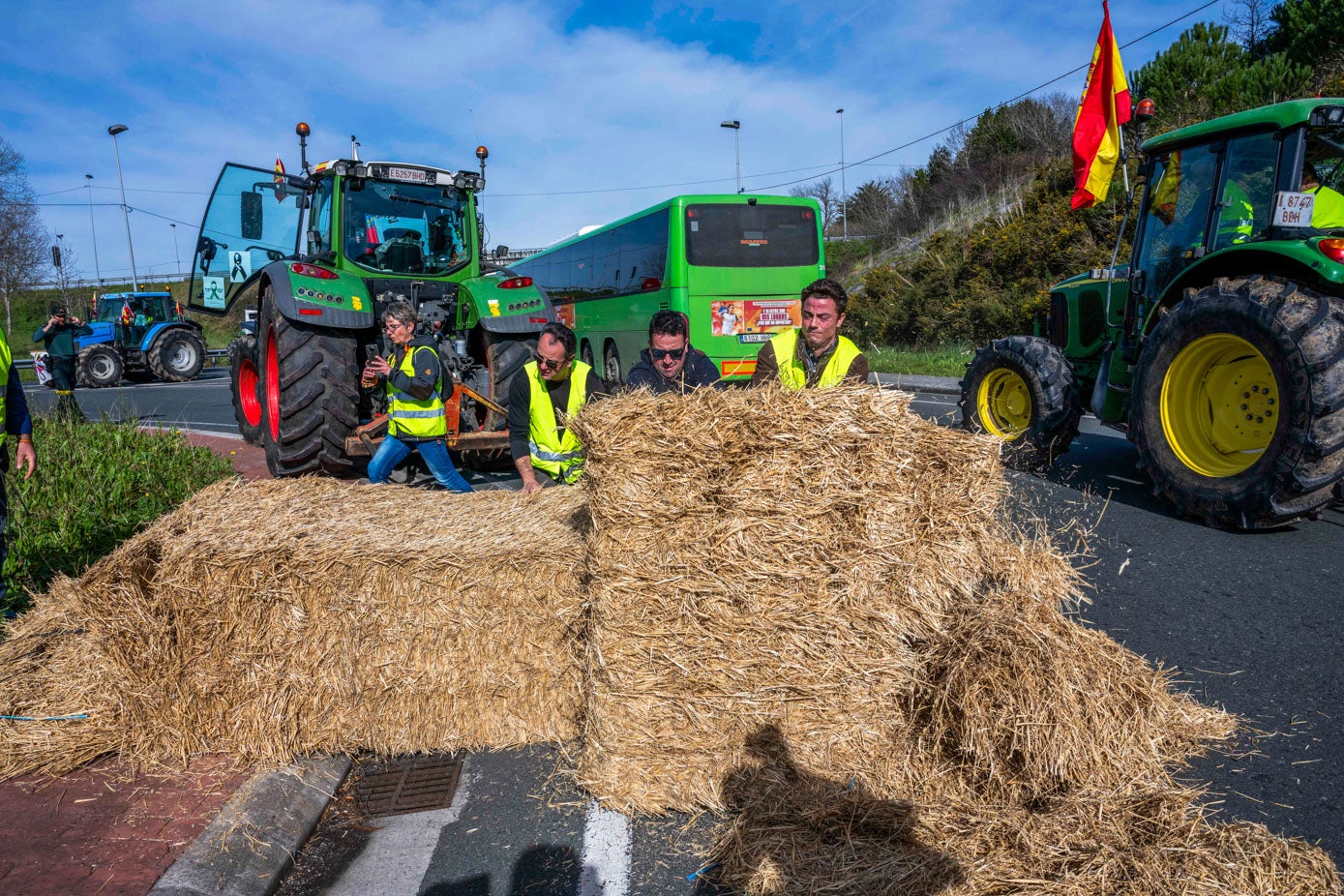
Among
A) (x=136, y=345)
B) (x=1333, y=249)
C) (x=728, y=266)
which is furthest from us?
(x=136, y=345)

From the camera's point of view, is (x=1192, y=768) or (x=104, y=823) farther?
(x=1192, y=768)

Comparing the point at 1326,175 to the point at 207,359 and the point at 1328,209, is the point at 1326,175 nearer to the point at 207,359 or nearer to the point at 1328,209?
the point at 1328,209

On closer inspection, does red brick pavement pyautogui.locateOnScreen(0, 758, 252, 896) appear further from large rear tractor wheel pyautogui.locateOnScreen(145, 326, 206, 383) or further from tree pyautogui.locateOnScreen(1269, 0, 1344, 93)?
large rear tractor wheel pyautogui.locateOnScreen(145, 326, 206, 383)

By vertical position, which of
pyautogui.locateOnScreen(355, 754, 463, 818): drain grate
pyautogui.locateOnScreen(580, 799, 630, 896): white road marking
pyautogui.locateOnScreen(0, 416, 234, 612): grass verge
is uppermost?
pyautogui.locateOnScreen(0, 416, 234, 612): grass verge

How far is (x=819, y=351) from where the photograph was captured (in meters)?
4.27

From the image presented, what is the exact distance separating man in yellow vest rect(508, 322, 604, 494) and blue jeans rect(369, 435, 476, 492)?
0.80 m

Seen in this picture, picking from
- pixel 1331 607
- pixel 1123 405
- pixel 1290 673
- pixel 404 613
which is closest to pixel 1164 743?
pixel 1290 673

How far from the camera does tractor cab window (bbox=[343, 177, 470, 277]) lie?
8.18 m

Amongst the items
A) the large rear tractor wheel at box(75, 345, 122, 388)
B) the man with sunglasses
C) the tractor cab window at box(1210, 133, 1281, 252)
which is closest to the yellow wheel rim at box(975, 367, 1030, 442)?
the tractor cab window at box(1210, 133, 1281, 252)

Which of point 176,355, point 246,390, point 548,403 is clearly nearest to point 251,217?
point 246,390

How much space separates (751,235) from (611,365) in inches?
166

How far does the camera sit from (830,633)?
2.81 meters

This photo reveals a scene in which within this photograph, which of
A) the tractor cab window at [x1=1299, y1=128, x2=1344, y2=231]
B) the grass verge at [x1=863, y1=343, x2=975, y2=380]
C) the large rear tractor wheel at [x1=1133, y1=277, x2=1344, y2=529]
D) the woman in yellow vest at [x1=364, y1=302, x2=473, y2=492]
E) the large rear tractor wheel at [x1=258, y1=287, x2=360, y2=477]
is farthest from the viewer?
the grass verge at [x1=863, y1=343, x2=975, y2=380]

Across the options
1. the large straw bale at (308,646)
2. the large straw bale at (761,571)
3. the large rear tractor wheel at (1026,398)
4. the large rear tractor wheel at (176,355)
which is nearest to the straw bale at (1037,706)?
the large straw bale at (761,571)
